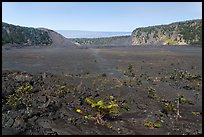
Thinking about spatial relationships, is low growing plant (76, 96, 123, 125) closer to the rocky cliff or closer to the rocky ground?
the rocky ground

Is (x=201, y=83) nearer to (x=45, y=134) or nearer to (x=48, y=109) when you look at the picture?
(x=48, y=109)

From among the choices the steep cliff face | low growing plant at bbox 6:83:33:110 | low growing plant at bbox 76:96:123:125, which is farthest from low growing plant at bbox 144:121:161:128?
the steep cliff face

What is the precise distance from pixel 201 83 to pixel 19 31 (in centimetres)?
9734

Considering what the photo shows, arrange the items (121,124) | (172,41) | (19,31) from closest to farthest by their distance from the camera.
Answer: (121,124)
(19,31)
(172,41)

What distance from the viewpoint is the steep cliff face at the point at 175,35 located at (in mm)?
114250

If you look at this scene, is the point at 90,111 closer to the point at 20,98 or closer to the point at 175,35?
the point at 20,98

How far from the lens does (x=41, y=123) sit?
11844 mm

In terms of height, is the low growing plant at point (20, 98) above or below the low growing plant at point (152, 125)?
above

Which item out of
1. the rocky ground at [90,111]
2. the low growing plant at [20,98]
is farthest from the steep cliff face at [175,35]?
the low growing plant at [20,98]

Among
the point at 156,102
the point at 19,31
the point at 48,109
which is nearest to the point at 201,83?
the point at 156,102

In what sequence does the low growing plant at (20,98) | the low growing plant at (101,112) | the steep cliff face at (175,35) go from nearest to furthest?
the low growing plant at (101,112) → the low growing plant at (20,98) → the steep cliff face at (175,35)

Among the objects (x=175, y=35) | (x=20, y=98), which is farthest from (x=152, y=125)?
(x=175, y=35)

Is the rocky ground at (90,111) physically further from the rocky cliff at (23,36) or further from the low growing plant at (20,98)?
the rocky cliff at (23,36)

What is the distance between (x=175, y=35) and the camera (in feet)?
415
